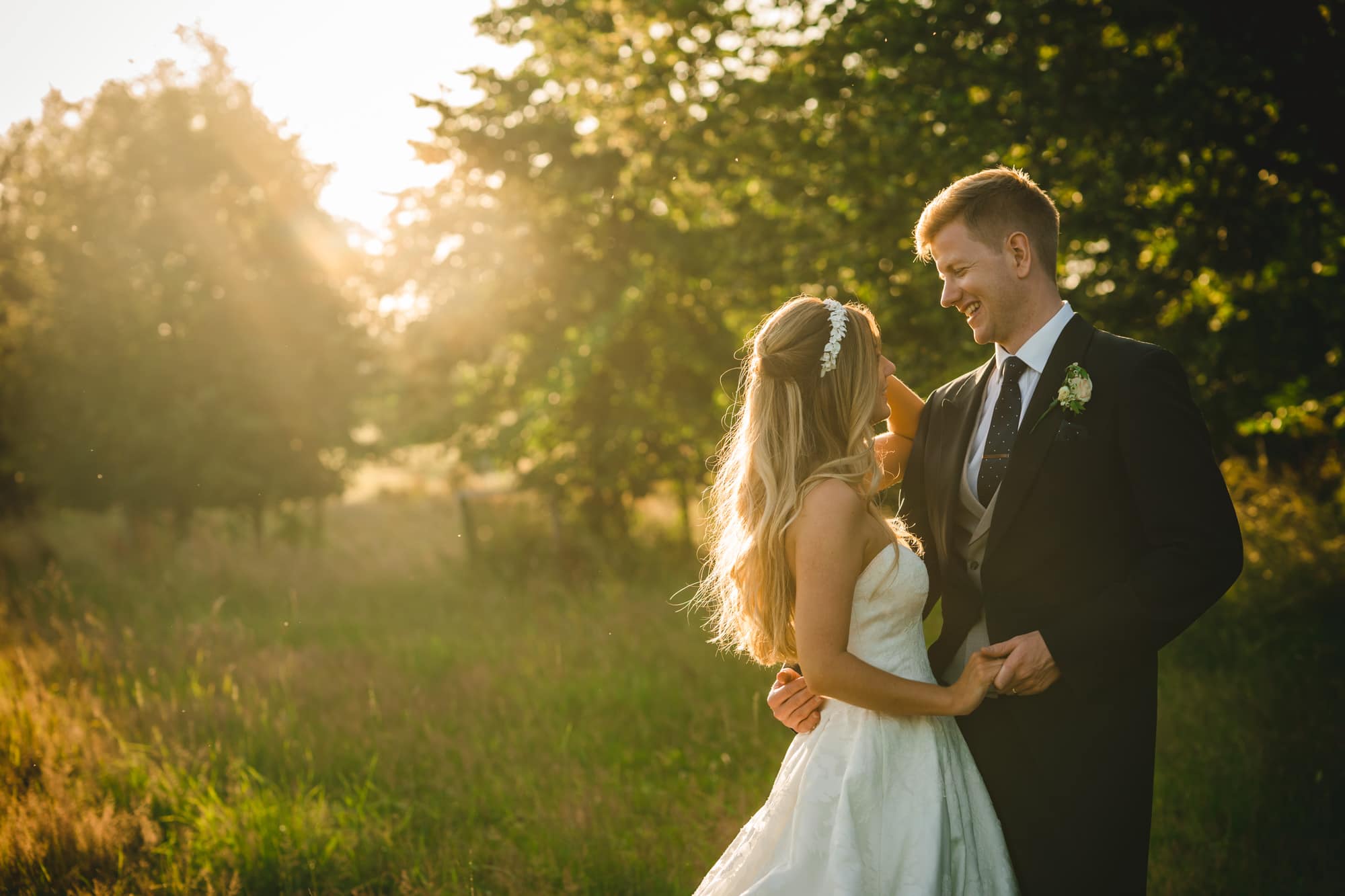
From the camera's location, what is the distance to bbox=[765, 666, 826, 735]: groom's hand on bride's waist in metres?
2.76

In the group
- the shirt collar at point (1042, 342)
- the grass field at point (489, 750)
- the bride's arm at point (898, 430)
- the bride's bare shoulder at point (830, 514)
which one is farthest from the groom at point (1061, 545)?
Result: the grass field at point (489, 750)

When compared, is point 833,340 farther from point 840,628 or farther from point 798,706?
point 798,706

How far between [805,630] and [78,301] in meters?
15.5

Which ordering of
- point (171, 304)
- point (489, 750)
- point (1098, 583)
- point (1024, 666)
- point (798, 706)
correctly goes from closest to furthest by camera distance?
point (1024, 666)
point (1098, 583)
point (798, 706)
point (489, 750)
point (171, 304)

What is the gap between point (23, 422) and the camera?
1538 centimetres

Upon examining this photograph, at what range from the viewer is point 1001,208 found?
260 cm

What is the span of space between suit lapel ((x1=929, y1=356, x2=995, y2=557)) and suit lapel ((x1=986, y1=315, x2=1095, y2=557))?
0.79 ft

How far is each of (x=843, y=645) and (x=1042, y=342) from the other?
1.11 m

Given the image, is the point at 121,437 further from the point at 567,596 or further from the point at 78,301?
the point at 567,596

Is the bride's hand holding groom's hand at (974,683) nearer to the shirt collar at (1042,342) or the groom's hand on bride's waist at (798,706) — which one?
the groom's hand on bride's waist at (798,706)

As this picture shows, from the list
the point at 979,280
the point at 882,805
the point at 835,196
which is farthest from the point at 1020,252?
the point at 835,196

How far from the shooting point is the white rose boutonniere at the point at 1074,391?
2.44 m

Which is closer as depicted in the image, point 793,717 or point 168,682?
point 793,717

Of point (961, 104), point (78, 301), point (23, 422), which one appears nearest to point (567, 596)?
point (961, 104)
